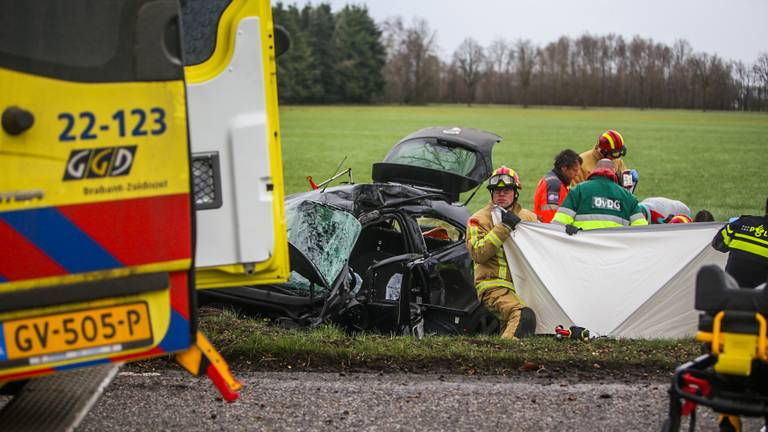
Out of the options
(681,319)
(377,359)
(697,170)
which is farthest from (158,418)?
(697,170)

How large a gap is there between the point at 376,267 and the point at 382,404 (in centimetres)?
273

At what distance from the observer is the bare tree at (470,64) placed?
414 ft

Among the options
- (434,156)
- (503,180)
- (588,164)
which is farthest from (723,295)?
(588,164)

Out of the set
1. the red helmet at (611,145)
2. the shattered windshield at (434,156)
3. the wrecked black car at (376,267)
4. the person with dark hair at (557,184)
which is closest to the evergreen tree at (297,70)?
the shattered windshield at (434,156)

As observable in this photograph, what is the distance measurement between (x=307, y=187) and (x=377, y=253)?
51.0 feet

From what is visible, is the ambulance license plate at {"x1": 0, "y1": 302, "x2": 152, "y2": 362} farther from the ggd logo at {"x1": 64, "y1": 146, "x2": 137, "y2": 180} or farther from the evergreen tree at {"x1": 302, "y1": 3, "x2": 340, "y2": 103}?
the evergreen tree at {"x1": 302, "y1": 3, "x2": 340, "y2": 103}

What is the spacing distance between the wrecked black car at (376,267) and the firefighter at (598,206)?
116cm

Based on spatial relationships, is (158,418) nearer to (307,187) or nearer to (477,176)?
(477,176)

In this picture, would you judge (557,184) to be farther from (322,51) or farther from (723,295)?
(322,51)

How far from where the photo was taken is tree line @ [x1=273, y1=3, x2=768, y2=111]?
99250mm

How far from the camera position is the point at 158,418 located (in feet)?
15.3

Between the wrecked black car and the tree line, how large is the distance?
7849cm

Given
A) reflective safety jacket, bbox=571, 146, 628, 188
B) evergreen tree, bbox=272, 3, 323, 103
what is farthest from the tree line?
reflective safety jacket, bbox=571, 146, 628, 188

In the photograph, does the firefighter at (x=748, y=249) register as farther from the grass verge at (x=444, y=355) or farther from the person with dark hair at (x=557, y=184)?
the person with dark hair at (x=557, y=184)
